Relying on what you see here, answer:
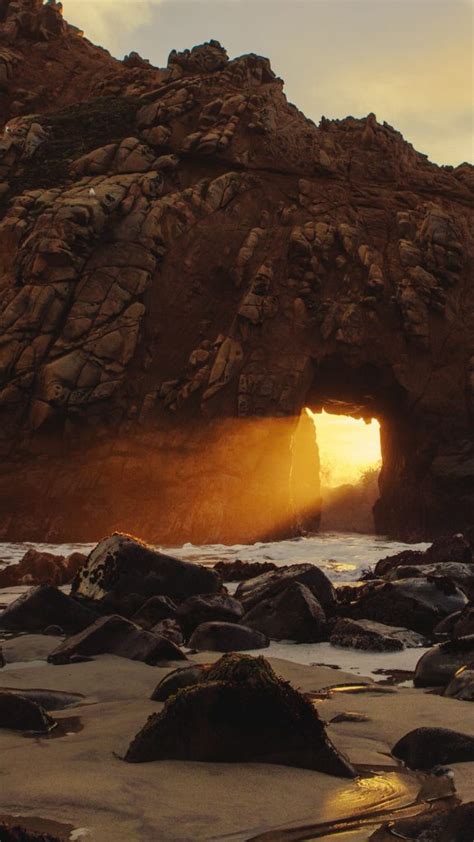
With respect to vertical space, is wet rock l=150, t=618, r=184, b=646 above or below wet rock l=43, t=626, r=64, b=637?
above

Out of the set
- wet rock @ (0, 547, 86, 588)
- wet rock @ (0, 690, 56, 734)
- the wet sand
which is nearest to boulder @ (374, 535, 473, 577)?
wet rock @ (0, 547, 86, 588)

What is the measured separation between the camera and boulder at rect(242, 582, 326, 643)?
8102mm

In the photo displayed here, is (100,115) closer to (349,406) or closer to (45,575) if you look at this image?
(349,406)

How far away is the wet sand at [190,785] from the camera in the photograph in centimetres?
276

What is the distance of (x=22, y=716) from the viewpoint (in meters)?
4.29

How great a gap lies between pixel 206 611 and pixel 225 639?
1.51m

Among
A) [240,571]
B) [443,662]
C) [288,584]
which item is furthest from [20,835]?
[240,571]

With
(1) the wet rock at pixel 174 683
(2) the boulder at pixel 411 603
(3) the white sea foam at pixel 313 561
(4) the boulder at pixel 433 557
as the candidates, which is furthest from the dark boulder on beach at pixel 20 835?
(4) the boulder at pixel 433 557

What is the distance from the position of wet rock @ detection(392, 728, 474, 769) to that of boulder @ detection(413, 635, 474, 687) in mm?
1927

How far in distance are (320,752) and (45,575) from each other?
37.8 ft

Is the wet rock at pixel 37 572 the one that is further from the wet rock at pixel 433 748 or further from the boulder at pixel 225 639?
the wet rock at pixel 433 748

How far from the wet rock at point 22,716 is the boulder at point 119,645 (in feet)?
6.54

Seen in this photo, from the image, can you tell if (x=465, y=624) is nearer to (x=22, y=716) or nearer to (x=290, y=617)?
(x=290, y=617)

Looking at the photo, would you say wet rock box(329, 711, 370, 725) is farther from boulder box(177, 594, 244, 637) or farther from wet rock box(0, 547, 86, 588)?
wet rock box(0, 547, 86, 588)
